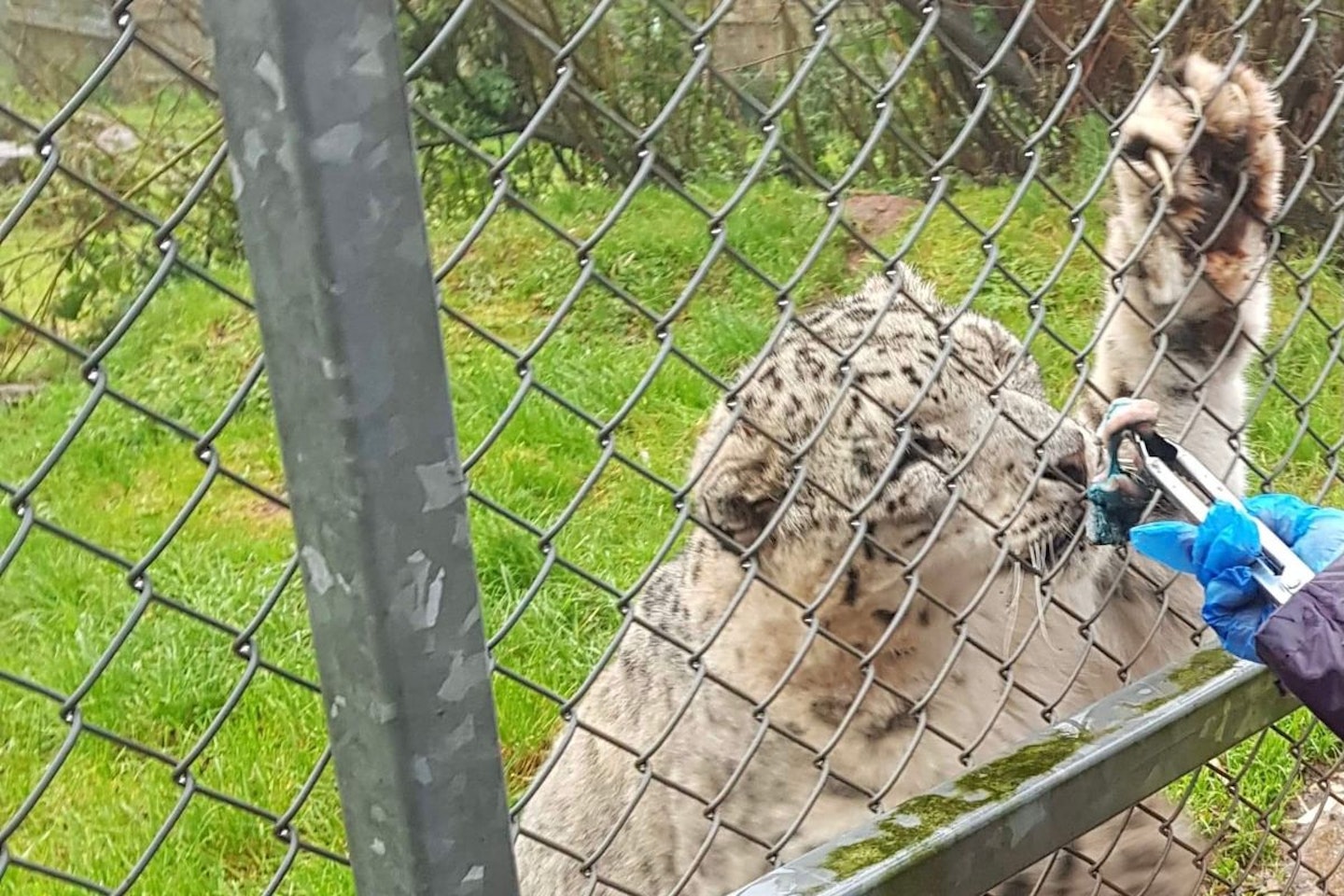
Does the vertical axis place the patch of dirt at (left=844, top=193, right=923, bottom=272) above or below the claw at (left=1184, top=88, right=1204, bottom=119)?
above

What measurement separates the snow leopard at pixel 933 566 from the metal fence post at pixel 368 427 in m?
1.19

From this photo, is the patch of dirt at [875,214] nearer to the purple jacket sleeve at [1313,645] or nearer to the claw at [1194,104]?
the claw at [1194,104]

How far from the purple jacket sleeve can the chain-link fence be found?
0.43m

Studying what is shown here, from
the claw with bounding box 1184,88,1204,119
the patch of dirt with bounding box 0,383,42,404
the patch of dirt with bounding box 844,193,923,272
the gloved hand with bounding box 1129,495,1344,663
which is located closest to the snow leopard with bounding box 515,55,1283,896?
the claw with bounding box 1184,88,1204,119

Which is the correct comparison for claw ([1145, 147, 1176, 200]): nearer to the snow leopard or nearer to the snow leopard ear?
the snow leopard

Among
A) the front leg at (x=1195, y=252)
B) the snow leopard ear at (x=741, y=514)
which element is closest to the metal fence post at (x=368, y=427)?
the snow leopard ear at (x=741, y=514)

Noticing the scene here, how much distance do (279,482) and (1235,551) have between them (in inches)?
161

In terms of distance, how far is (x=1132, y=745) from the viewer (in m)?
2.02

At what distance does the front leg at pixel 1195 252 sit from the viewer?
2.47 meters

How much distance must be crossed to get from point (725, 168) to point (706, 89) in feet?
1.39

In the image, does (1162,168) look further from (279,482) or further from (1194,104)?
(279,482)

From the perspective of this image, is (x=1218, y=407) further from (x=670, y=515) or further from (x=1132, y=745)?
(x=670, y=515)

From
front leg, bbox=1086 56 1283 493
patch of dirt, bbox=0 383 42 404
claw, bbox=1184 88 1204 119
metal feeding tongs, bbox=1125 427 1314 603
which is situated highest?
claw, bbox=1184 88 1204 119

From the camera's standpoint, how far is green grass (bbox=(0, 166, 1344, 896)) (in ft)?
12.1
